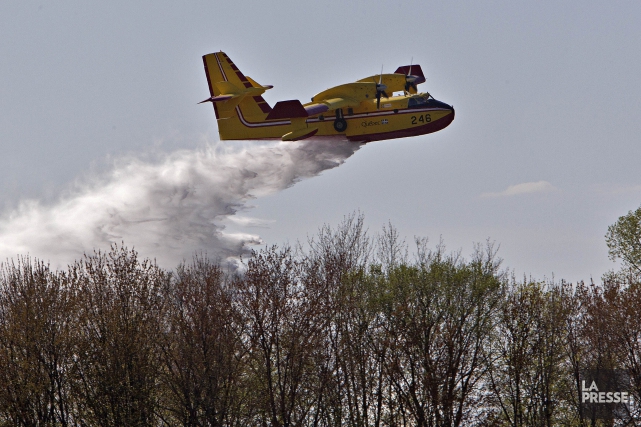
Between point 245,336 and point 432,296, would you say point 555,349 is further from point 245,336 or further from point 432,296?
point 245,336

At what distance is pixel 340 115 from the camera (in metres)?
41.8

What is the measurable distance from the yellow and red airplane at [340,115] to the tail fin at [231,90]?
0.14ft

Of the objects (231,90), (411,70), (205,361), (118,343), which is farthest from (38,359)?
(411,70)

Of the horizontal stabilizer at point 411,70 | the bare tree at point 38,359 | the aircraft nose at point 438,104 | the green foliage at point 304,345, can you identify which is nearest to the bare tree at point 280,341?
the green foliage at point 304,345

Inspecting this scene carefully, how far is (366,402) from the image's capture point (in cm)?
3862

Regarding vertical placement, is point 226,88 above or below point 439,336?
above

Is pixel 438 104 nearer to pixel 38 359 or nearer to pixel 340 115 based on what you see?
pixel 340 115

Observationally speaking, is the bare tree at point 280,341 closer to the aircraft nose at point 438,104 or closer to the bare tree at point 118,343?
the bare tree at point 118,343

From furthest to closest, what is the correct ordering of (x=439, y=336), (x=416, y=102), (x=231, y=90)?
(x=231, y=90), (x=416, y=102), (x=439, y=336)

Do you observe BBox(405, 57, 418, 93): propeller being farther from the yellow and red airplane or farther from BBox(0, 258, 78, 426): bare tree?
BBox(0, 258, 78, 426): bare tree

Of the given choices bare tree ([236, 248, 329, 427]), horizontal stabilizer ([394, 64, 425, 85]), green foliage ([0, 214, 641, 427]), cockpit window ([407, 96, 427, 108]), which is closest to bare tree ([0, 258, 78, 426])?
green foliage ([0, 214, 641, 427])

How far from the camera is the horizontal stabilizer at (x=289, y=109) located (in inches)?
1593

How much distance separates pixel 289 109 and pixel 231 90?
329 cm

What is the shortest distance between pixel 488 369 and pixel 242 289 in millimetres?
11513
